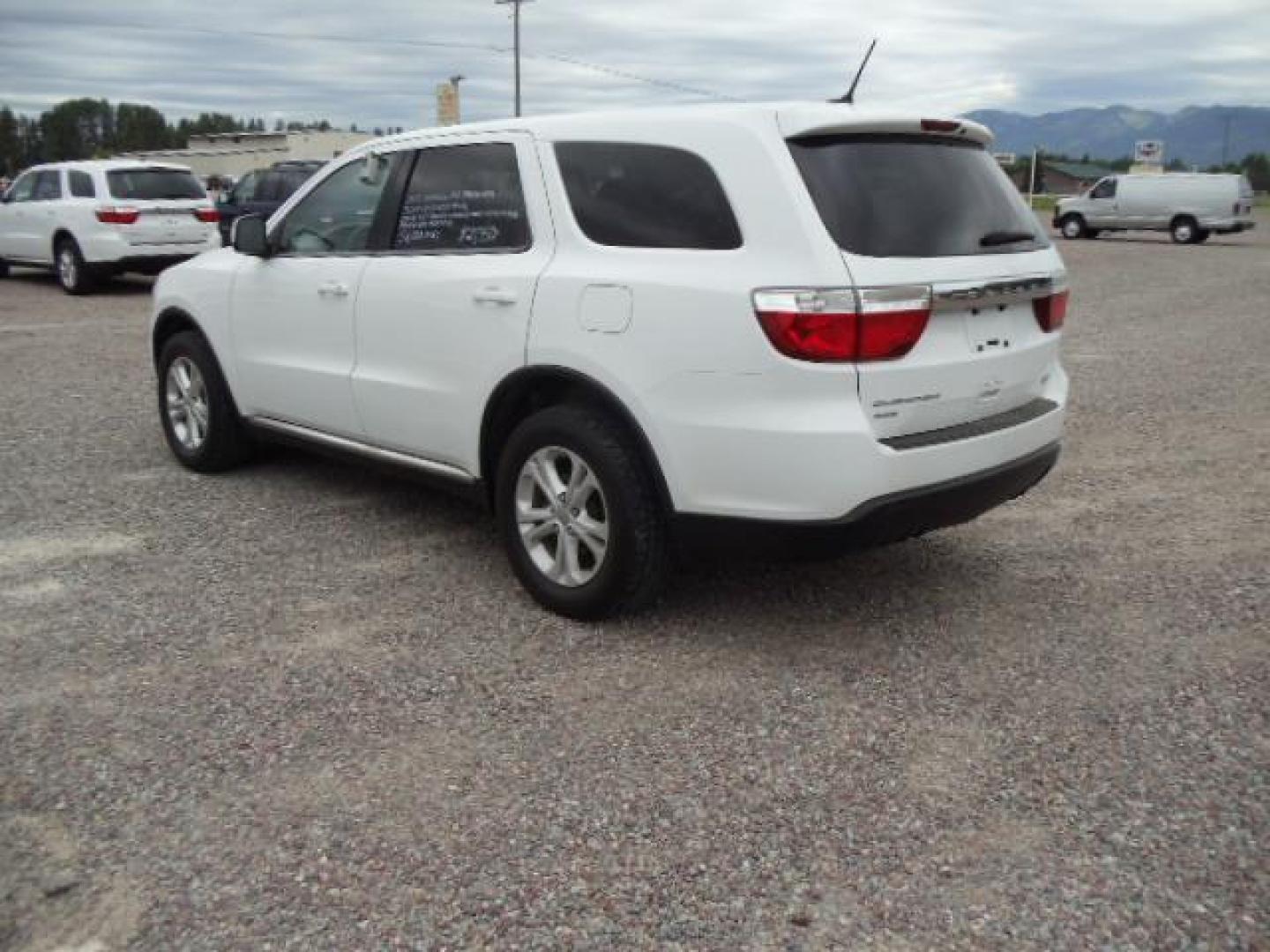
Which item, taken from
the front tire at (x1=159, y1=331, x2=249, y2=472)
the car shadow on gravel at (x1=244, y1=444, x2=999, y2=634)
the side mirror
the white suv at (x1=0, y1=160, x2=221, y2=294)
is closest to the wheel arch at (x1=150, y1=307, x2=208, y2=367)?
the front tire at (x1=159, y1=331, x2=249, y2=472)

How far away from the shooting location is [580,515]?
4023 mm

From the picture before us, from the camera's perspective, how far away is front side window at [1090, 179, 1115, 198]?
3203 centimetres

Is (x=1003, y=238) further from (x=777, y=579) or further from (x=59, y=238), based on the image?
(x=59, y=238)

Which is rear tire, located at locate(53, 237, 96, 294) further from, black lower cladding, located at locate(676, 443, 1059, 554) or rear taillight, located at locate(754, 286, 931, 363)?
rear taillight, located at locate(754, 286, 931, 363)

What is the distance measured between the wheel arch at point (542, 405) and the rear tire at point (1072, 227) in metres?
32.1

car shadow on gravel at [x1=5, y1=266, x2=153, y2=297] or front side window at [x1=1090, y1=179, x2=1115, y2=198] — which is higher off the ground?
front side window at [x1=1090, y1=179, x2=1115, y2=198]

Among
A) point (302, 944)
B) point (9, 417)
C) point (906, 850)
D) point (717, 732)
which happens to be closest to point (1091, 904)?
point (906, 850)

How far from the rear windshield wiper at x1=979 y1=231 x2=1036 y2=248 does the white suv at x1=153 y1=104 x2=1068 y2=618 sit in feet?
0.04

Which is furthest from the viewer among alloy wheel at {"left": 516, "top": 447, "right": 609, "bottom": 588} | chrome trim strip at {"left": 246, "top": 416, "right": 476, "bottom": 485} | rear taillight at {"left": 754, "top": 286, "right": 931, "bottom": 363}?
chrome trim strip at {"left": 246, "top": 416, "right": 476, "bottom": 485}

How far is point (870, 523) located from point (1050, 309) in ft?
4.14

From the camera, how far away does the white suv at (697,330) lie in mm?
3436

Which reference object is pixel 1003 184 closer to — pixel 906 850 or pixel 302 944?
pixel 906 850

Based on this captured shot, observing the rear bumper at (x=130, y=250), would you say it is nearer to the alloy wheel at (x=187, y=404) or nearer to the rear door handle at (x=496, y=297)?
the alloy wheel at (x=187, y=404)

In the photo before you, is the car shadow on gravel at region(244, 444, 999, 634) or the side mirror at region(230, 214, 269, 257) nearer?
the car shadow on gravel at region(244, 444, 999, 634)
